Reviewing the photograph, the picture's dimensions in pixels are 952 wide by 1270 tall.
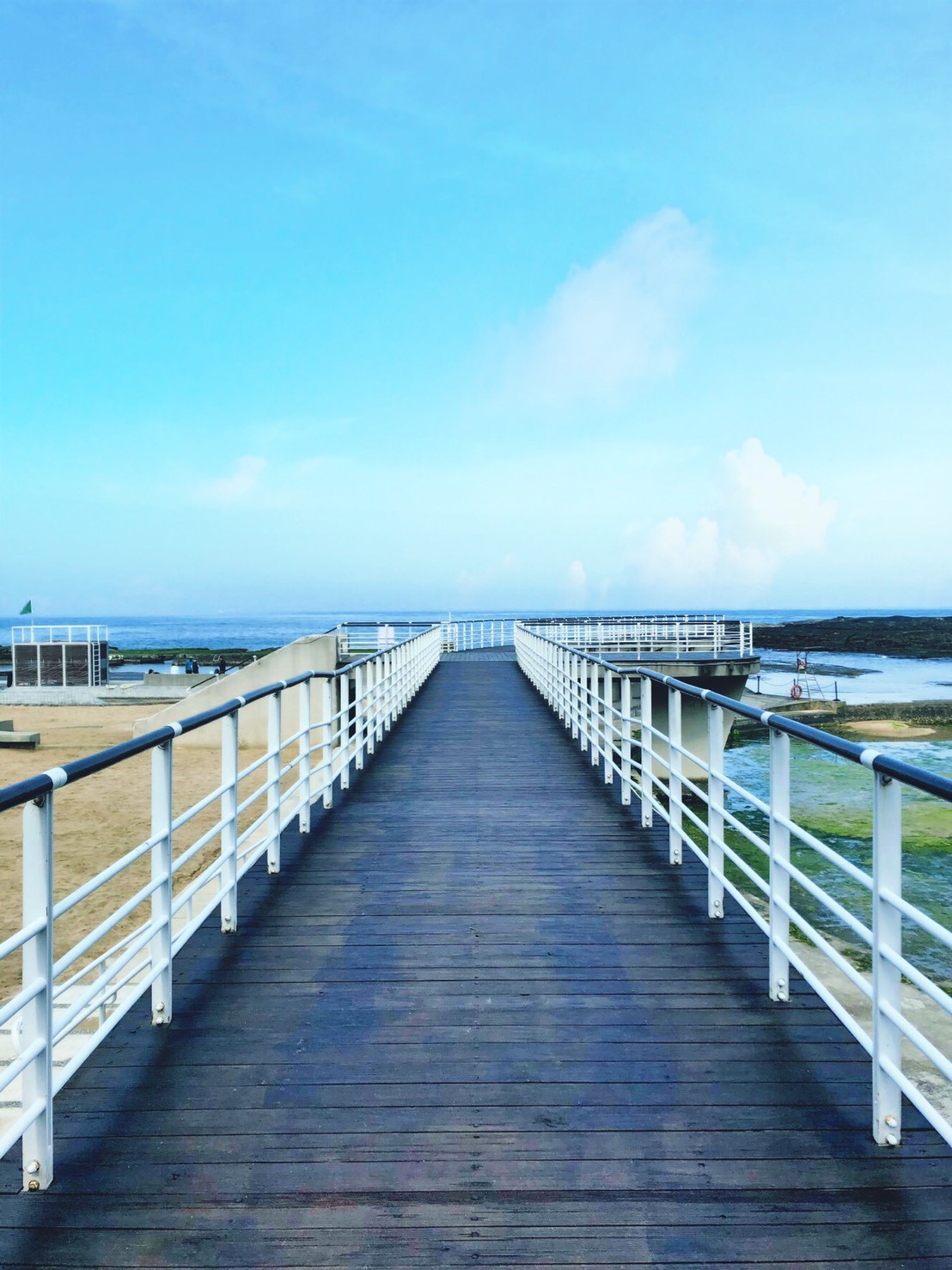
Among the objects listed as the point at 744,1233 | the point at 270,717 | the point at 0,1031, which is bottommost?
the point at 0,1031

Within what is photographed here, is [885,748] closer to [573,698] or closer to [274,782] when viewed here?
[573,698]

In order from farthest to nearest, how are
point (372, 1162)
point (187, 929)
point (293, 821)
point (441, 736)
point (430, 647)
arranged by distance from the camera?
point (430, 647) < point (441, 736) < point (293, 821) < point (187, 929) < point (372, 1162)

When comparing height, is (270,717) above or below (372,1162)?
above

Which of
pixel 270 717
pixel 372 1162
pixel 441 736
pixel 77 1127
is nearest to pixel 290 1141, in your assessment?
pixel 372 1162

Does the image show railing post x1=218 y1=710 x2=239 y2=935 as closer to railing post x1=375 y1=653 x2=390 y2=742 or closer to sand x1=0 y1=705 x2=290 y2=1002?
sand x1=0 y1=705 x2=290 y2=1002

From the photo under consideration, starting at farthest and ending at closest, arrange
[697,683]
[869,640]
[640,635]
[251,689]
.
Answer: [869,640] → [640,635] → [697,683] → [251,689]

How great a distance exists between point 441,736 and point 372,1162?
8.17 m

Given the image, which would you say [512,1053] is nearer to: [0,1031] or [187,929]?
[187,929]

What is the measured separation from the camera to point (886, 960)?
2420 millimetres

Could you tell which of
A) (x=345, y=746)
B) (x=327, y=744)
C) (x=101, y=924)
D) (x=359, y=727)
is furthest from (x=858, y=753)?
(x=359, y=727)

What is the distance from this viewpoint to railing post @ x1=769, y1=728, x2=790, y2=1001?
331 centimetres

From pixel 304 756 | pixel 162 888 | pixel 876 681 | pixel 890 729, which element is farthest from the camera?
pixel 876 681

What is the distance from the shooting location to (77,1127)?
8.33 ft

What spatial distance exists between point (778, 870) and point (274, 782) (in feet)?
9.00
